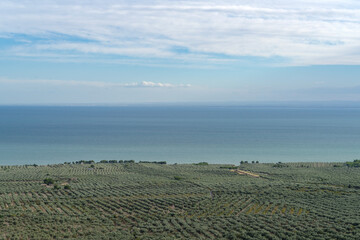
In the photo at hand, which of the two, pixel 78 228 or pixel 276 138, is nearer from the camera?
pixel 78 228

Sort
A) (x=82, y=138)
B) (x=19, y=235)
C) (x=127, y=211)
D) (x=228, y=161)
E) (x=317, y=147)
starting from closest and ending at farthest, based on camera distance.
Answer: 1. (x=19, y=235)
2. (x=127, y=211)
3. (x=228, y=161)
4. (x=317, y=147)
5. (x=82, y=138)

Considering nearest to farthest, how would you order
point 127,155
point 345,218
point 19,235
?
point 19,235, point 345,218, point 127,155

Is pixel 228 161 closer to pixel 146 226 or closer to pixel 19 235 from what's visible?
pixel 146 226

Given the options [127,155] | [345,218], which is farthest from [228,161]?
[345,218]

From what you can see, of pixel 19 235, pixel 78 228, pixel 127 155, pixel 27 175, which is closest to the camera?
pixel 19 235

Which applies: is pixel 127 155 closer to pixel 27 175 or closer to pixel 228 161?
pixel 228 161

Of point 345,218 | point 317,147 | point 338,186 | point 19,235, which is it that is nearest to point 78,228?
point 19,235
